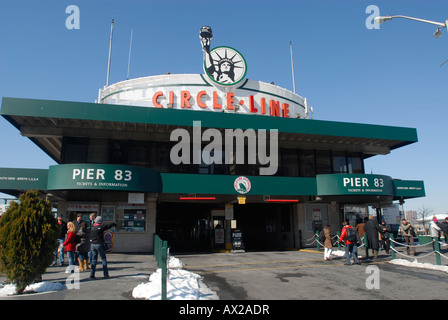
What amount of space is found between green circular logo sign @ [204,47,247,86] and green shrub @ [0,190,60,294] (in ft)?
55.9

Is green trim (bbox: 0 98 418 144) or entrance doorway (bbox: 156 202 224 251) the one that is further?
entrance doorway (bbox: 156 202 224 251)

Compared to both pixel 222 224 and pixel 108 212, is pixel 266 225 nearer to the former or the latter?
pixel 222 224

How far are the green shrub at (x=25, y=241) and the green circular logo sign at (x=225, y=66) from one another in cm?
1702

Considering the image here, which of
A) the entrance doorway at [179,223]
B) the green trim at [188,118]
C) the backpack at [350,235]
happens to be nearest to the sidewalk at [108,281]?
the backpack at [350,235]

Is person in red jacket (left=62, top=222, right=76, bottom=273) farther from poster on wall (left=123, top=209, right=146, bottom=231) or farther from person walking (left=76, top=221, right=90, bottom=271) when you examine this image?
poster on wall (left=123, top=209, right=146, bottom=231)

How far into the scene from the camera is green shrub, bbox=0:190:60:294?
7.49 metres

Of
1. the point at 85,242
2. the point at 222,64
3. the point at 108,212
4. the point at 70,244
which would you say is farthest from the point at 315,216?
the point at 70,244

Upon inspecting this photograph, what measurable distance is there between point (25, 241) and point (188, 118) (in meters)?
11.7

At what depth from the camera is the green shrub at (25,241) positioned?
7.49m

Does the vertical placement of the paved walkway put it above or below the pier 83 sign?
below

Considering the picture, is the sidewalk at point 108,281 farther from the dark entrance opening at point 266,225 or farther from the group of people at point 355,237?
the dark entrance opening at point 266,225

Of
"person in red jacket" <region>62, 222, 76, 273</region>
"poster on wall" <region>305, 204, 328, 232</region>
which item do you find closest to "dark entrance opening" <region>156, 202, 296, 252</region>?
"poster on wall" <region>305, 204, 328, 232</region>

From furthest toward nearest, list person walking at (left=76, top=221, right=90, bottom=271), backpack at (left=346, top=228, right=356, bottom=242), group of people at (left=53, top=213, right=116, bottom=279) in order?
backpack at (left=346, top=228, right=356, bottom=242) → person walking at (left=76, top=221, right=90, bottom=271) → group of people at (left=53, top=213, right=116, bottom=279)

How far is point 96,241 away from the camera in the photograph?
32.5 feet
